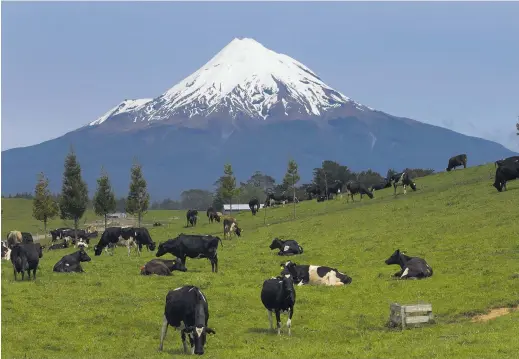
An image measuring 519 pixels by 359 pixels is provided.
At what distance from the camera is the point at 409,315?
2130 centimetres

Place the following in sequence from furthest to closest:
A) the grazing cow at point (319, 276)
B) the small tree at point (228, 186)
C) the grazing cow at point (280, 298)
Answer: the small tree at point (228, 186)
the grazing cow at point (319, 276)
the grazing cow at point (280, 298)

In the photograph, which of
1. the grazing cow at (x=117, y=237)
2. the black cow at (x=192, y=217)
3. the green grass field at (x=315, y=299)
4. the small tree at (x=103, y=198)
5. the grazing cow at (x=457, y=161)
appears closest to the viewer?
the green grass field at (x=315, y=299)

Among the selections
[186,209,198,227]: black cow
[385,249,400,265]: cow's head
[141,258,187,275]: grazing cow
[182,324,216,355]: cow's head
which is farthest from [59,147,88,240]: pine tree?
[182,324,216,355]: cow's head

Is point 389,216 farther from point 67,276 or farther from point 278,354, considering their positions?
point 278,354

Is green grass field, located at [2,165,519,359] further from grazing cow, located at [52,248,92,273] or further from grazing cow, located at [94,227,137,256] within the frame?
grazing cow, located at [94,227,137,256]

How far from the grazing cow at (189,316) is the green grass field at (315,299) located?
1.90 ft

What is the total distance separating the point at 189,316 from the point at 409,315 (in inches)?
268

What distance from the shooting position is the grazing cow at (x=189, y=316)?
58.5ft

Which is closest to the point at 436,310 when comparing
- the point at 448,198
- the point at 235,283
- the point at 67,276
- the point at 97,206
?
the point at 235,283

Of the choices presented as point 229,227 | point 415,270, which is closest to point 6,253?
point 229,227

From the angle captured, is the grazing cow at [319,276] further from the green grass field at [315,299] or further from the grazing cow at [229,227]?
the grazing cow at [229,227]

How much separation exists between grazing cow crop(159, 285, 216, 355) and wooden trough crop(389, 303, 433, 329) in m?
5.97

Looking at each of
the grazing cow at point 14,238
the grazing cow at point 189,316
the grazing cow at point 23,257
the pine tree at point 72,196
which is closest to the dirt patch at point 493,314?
the grazing cow at point 189,316

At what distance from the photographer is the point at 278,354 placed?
59.6ft
